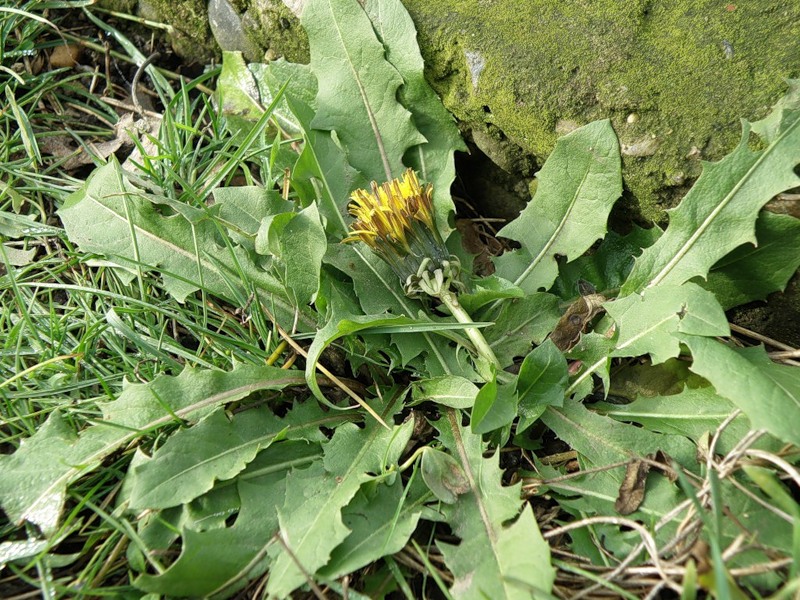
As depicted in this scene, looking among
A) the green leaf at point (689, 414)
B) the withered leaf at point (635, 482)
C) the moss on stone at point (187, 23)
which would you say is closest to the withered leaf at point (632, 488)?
the withered leaf at point (635, 482)

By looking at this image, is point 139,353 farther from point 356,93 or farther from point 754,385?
point 754,385

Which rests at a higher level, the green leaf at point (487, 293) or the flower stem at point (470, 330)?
the green leaf at point (487, 293)

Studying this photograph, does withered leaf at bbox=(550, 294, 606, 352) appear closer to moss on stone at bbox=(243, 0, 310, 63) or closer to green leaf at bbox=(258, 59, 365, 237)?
green leaf at bbox=(258, 59, 365, 237)

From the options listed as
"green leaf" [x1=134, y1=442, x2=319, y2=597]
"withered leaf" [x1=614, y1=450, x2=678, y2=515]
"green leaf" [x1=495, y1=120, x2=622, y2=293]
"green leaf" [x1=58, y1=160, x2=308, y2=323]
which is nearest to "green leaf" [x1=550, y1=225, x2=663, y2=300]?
"green leaf" [x1=495, y1=120, x2=622, y2=293]

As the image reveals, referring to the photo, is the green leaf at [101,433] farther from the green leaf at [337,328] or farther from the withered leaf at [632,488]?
the withered leaf at [632,488]

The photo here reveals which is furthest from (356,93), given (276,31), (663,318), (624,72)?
(663,318)

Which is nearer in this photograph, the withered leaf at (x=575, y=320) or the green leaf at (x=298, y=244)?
the green leaf at (x=298, y=244)

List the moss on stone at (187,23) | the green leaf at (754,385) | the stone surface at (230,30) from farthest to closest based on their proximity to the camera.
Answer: the moss on stone at (187,23), the stone surface at (230,30), the green leaf at (754,385)

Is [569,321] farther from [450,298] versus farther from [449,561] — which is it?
[449,561]
